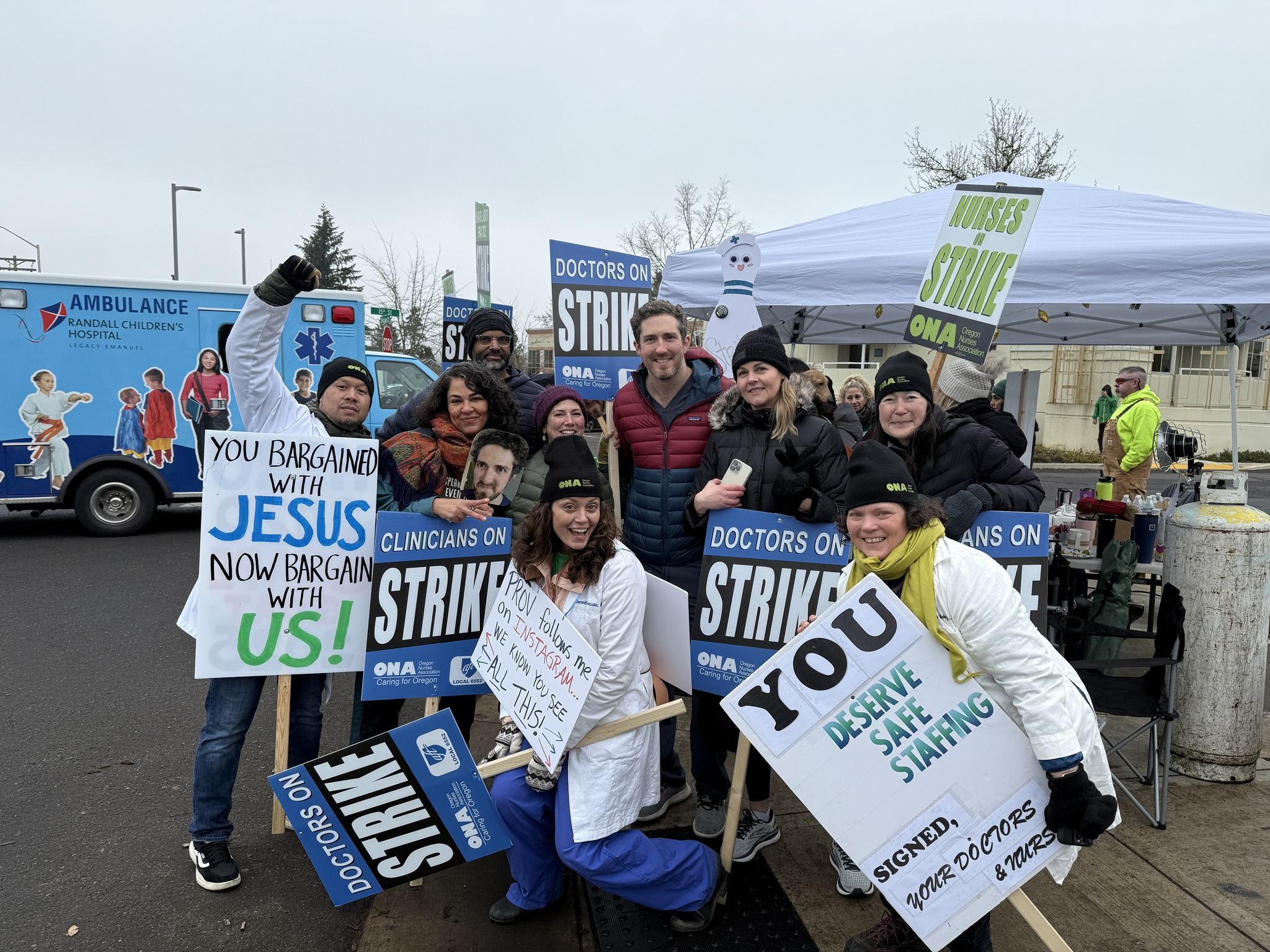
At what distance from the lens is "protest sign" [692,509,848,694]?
3262mm

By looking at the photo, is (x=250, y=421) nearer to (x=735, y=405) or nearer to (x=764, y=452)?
(x=735, y=405)

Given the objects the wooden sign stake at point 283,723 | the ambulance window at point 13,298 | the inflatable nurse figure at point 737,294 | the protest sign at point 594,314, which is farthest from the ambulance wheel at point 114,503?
the wooden sign stake at point 283,723

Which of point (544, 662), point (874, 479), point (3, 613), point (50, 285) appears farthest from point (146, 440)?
point (874, 479)

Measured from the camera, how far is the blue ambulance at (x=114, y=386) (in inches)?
354

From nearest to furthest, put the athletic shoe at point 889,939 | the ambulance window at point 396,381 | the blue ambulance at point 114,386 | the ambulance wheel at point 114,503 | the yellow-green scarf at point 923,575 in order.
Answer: the yellow-green scarf at point 923,575 < the athletic shoe at point 889,939 < the blue ambulance at point 114,386 < the ambulance wheel at point 114,503 < the ambulance window at point 396,381

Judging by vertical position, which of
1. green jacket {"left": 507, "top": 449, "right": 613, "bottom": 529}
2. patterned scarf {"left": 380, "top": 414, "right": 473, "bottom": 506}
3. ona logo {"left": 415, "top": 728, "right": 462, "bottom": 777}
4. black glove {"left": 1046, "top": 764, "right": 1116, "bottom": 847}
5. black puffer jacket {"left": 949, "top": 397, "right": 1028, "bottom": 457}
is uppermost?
black puffer jacket {"left": 949, "top": 397, "right": 1028, "bottom": 457}

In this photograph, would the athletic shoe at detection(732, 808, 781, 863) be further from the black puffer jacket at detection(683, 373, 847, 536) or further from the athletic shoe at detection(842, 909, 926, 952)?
the black puffer jacket at detection(683, 373, 847, 536)

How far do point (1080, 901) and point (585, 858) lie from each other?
186 centimetres

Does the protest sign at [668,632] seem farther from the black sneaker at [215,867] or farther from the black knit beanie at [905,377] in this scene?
the black sneaker at [215,867]

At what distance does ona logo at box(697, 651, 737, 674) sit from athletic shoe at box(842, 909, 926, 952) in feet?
3.31

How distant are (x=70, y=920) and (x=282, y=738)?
2.97 feet

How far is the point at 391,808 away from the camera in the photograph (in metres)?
2.86

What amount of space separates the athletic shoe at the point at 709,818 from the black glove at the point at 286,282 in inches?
98.4

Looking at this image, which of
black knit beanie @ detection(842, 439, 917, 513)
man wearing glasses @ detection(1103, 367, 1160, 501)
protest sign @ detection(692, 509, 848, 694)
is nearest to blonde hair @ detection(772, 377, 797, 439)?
protest sign @ detection(692, 509, 848, 694)
